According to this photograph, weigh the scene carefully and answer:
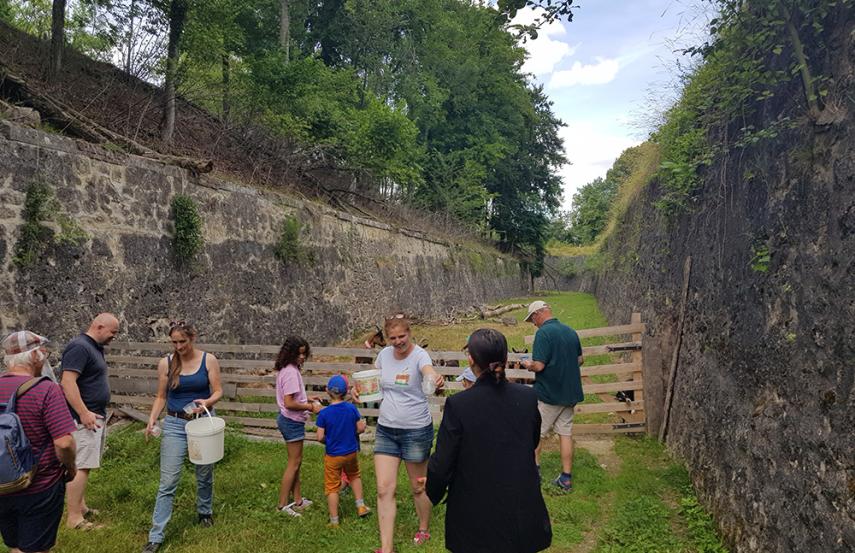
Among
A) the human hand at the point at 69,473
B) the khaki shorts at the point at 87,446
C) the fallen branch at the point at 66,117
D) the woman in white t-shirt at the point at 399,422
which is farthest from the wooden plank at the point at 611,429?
the fallen branch at the point at 66,117

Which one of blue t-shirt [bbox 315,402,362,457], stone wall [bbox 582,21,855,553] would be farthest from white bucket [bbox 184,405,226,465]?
stone wall [bbox 582,21,855,553]

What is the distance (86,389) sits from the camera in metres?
4.17

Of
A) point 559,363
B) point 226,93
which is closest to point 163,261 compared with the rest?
point 559,363

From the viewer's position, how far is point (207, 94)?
1348 centimetres

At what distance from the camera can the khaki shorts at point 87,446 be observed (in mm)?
4219

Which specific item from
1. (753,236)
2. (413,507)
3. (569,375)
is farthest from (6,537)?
(753,236)

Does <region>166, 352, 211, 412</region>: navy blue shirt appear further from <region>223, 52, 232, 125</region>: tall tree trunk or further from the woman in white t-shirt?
<region>223, 52, 232, 125</region>: tall tree trunk

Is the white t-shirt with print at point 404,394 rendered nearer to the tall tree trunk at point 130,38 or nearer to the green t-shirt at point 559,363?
the green t-shirt at point 559,363

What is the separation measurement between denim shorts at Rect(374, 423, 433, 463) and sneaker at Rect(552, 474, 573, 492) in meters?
2.09

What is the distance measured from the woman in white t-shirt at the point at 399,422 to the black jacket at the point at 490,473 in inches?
46.6

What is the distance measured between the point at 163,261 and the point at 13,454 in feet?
20.8

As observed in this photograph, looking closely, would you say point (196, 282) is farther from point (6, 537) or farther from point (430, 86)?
point (430, 86)

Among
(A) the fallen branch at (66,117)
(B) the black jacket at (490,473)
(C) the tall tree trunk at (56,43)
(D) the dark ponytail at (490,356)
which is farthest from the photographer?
(C) the tall tree trunk at (56,43)

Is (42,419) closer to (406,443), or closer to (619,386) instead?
(406,443)
